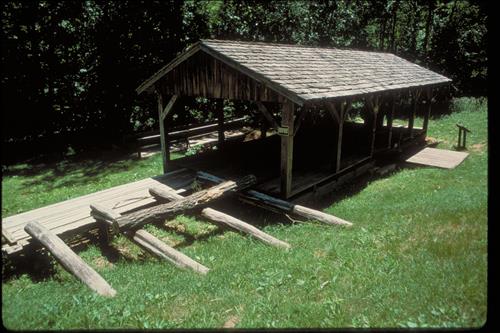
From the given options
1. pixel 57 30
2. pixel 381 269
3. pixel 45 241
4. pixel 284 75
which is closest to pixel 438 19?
pixel 284 75

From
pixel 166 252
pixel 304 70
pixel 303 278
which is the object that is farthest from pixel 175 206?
pixel 304 70

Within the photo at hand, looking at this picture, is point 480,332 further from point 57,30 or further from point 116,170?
point 57,30

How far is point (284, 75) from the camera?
992 centimetres

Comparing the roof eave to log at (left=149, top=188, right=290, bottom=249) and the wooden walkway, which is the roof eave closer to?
the wooden walkway

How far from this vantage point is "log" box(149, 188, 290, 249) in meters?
7.72

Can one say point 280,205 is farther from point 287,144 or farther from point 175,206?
point 175,206

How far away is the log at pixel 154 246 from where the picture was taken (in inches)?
268

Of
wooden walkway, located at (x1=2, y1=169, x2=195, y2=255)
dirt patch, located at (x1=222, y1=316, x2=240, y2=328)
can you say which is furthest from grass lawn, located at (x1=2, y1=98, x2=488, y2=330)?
wooden walkway, located at (x1=2, y1=169, x2=195, y2=255)

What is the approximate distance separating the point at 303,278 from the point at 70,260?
4286mm

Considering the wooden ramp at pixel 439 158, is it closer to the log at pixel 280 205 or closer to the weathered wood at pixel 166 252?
the log at pixel 280 205

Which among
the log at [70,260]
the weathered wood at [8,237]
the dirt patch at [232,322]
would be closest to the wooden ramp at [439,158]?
the dirt patch at [232,322]

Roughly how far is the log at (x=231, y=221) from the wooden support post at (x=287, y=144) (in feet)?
6.40

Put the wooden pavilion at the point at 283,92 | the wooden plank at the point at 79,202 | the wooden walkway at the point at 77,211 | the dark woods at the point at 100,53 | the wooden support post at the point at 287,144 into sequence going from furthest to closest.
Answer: the dark woods at the point at 100,53 → the wooden pavilion at the point at 283,92 → the wooden support post at the point at 287,144 → the wooden plank at the point at 79,202 → the wooden walkway at the point at 77,211

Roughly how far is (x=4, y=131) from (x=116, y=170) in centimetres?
607
